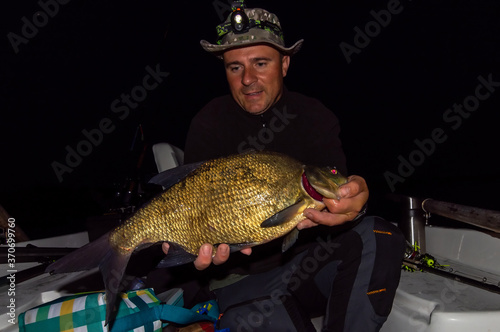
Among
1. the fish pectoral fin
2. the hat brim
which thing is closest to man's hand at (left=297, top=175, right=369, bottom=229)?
the fish pectoral fin

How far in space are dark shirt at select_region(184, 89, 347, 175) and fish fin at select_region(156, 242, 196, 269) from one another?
3.35 feet

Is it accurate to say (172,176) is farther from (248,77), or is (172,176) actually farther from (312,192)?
(248,77)

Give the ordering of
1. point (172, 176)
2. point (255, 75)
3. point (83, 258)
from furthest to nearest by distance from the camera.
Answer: point (255, 75), point (172, 176), point (83, 258)

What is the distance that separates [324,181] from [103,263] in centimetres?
130

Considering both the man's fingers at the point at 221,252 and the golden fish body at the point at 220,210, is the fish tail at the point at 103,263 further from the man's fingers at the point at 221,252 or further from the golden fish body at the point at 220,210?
the man's fingers at the point at 221,252

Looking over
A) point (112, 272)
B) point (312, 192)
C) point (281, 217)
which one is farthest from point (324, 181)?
point (112, 272)

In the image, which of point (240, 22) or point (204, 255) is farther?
point (240, 22)

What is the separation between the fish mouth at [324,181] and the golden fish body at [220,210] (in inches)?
3.1

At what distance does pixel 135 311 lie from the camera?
2219 millimetres

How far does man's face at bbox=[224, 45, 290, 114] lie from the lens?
2.87 meters

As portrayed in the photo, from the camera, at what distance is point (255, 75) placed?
2906 millimetres

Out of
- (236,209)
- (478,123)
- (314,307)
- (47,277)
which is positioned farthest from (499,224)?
(478,123)

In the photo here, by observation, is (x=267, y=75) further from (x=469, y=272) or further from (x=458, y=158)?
(x=458, y=158)

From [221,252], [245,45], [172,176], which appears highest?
[245,45]
